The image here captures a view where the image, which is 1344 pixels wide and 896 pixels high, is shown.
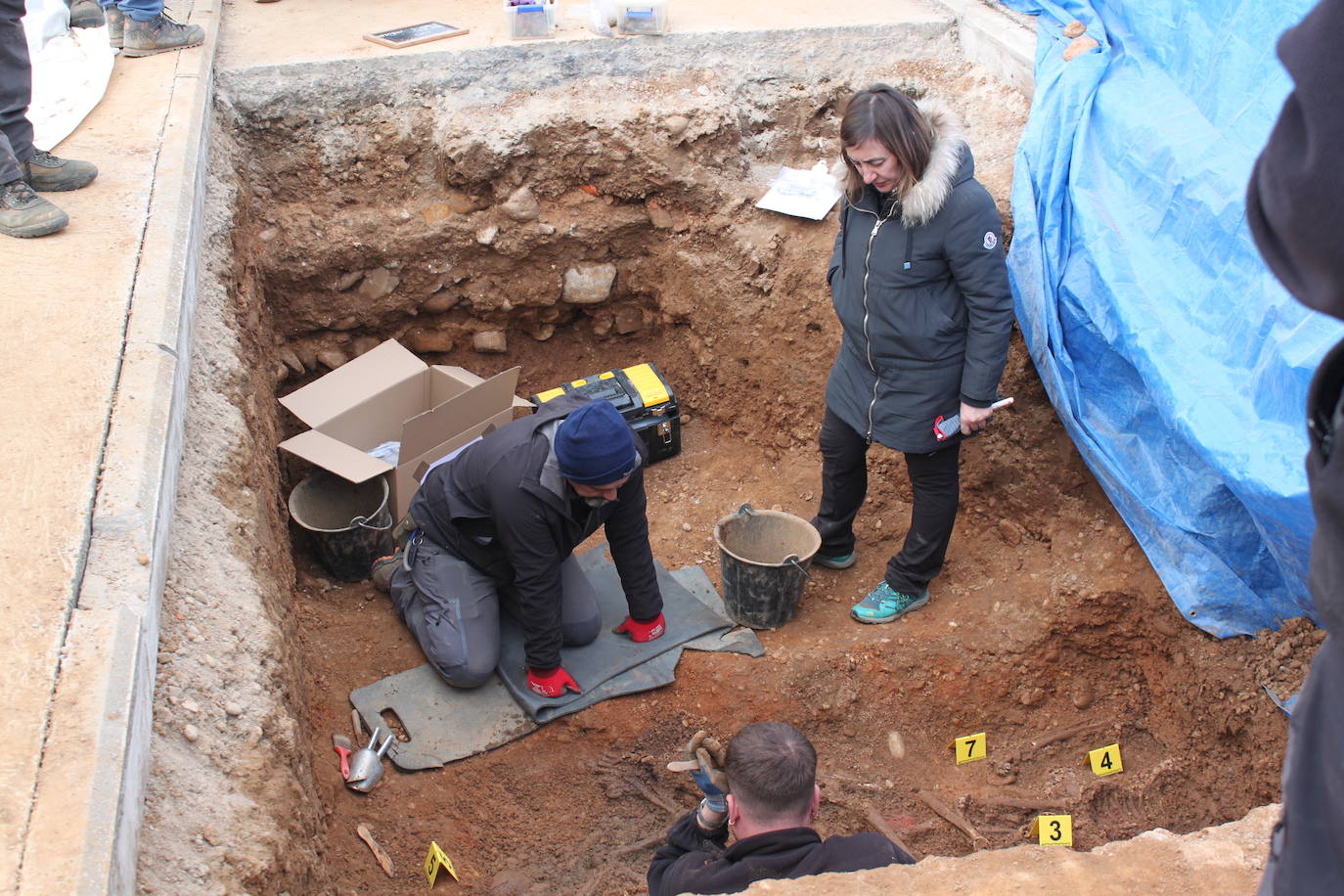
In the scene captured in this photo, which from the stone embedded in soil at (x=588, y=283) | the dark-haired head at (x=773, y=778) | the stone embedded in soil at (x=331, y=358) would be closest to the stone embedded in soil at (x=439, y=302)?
the stone embedded in soil at (x=331, y=358)

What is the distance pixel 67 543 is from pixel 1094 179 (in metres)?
3.60

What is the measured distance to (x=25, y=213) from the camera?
3807 millimetres

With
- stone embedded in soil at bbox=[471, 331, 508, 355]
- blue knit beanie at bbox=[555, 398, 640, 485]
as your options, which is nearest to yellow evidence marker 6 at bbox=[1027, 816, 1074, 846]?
blue knit beanie at bbox=[555, 398, 640, 485]

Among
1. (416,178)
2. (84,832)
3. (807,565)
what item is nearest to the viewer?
(84,832)

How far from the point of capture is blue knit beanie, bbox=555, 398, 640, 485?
125 inches

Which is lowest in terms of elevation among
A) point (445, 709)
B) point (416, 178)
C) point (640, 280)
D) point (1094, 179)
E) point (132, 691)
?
point (445, 709)

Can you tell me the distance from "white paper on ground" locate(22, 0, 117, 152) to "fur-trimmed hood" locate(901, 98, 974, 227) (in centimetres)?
353

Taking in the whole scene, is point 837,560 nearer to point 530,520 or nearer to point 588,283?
point 530,520

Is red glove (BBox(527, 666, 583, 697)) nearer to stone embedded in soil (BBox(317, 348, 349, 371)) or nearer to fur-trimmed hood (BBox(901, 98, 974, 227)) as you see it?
fur-trimmed hood (BBox(901, 98, 974, 227))

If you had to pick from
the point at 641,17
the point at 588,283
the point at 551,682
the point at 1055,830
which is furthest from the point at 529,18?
the point at 1055,830

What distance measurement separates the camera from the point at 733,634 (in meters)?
4.17

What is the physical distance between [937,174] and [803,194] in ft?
6.67

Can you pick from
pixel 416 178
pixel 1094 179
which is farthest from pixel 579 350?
pixel 1094 179

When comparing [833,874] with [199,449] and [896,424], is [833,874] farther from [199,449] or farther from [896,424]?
[199,449]
